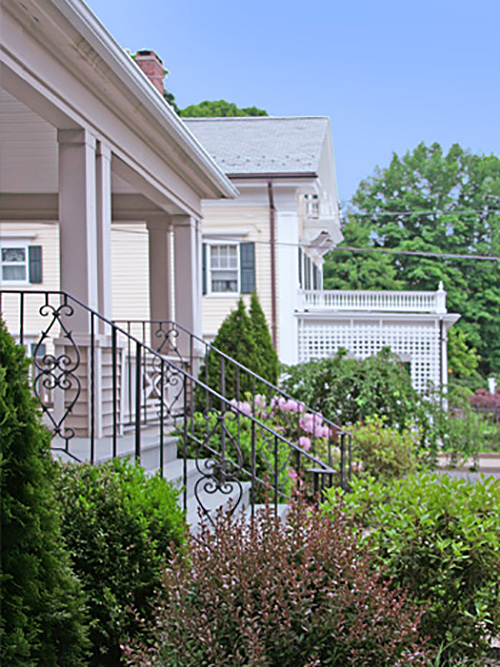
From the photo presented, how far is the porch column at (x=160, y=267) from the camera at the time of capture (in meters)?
11.1

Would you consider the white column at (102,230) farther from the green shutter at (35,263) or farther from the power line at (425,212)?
the power line at (425,212)

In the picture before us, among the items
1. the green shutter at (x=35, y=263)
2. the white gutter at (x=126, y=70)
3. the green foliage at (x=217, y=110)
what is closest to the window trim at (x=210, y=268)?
the green shutter at (x=35, y=263)

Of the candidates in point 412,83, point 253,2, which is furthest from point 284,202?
point 412,83

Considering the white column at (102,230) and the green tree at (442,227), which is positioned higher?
the green tree at (442,227)

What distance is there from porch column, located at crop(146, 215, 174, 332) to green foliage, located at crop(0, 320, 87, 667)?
787 cm

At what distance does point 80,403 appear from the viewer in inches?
274

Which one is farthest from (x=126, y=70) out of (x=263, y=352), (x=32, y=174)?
(x=263, y=352)

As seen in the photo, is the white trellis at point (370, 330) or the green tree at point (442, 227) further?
the green tree at point (442, 227)

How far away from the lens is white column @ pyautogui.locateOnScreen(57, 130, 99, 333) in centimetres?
687

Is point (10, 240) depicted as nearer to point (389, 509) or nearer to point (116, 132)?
point (116, 132)

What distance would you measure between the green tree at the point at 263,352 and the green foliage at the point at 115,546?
24.4 ft

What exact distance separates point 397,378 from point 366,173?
37099 millimetres

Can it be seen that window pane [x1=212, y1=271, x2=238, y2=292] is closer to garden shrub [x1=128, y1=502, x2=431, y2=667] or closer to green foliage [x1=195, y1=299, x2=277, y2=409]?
green foliage [x1=195, y1=299, x2=277, y2=409]

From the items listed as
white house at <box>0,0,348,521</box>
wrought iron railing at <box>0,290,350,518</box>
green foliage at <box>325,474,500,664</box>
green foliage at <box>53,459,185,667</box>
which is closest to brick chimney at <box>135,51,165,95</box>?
white house at <box>0,0,348,521</box>
